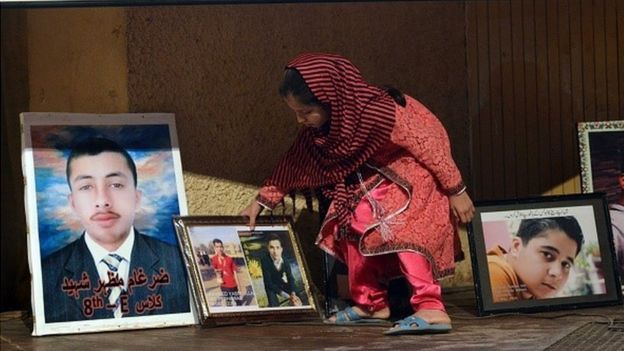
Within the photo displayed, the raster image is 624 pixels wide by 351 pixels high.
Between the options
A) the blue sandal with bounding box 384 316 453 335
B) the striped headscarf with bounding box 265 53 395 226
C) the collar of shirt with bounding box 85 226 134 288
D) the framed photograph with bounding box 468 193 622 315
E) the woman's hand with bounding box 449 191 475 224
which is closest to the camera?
the blue sandal with bounding box 384 316 453 335

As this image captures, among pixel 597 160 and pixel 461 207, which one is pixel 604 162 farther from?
pixel 461 207

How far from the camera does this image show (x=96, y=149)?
7.87 m

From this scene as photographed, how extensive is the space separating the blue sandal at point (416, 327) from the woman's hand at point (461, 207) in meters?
0.59

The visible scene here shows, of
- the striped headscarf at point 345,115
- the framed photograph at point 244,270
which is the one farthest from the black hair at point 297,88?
the framed photograph at point 244,270

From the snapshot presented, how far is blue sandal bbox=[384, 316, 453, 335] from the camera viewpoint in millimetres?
7242

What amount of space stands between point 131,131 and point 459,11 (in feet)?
7.47

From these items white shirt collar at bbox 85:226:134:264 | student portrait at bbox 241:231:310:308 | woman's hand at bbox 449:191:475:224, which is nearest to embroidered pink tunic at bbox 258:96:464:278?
woman's hand at bbox 449:191:475:224

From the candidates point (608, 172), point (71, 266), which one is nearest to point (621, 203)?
point (608, 172)

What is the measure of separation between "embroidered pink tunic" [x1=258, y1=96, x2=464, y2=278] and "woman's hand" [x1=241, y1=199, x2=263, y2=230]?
594 mm

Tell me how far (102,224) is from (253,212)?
764mm

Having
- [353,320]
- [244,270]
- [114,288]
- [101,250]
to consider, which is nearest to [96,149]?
[101,250]

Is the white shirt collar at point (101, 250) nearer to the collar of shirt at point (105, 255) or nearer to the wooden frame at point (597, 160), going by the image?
the collar of shirt at point (105, 255)

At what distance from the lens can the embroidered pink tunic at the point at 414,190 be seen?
7.44 m

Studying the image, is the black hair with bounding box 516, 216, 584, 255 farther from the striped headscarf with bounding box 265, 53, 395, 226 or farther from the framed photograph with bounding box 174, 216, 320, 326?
the framed photograph with bounding box 174, 216, 320, 326
